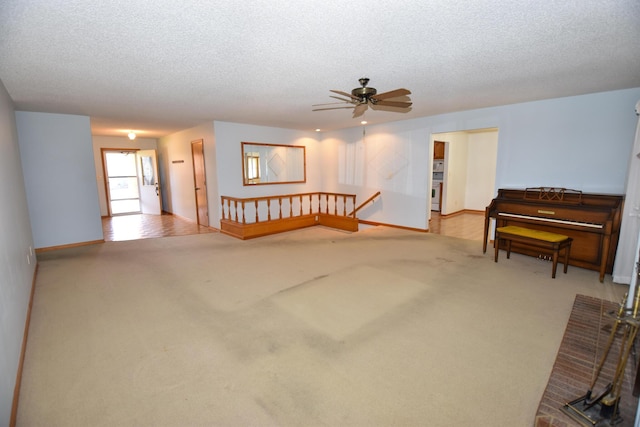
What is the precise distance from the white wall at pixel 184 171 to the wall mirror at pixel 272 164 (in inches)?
27.0

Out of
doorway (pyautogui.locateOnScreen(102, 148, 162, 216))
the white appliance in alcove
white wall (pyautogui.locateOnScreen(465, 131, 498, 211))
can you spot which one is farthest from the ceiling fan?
doorway (pyautogui.locateOnScreen(102, 148, 162, 216))

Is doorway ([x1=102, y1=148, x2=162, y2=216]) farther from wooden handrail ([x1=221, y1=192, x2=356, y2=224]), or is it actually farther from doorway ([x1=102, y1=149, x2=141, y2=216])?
wooden handrail ([x1=221, y1=192, x2=356, y2=224])

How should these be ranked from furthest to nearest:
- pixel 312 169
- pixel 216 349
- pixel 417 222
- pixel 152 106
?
pixel 312 169 → pixel 417 222 → pixel 152 106 → pixel 216 349

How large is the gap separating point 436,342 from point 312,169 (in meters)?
6.18

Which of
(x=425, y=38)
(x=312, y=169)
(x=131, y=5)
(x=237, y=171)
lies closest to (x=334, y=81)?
(x=425, y=38)

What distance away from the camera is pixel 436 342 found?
2344 millimetres

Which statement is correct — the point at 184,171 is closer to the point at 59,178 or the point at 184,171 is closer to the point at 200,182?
the point at 200,182

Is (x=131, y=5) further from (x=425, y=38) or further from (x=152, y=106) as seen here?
(x=152, y=106)

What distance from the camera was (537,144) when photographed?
4.61 metres

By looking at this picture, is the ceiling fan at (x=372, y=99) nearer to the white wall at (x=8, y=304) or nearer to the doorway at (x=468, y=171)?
the white wall at (x=8, y=304)

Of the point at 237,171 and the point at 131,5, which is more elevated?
the point at 131,5

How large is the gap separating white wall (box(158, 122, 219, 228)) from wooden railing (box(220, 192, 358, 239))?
0.43 m

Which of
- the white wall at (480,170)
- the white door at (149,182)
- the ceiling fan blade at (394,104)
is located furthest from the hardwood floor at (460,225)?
the white door at (149,182)

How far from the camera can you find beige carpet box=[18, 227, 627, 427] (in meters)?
1.72
